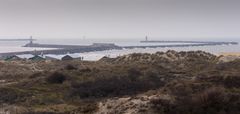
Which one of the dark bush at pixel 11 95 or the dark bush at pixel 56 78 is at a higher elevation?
the dark bush at pixel 56 78

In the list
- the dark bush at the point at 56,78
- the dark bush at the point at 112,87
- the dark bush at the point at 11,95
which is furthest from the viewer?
the dark bush at the point at 56,78

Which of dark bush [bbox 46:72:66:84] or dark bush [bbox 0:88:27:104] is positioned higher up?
dark bush [bbox 46:72:66:84]

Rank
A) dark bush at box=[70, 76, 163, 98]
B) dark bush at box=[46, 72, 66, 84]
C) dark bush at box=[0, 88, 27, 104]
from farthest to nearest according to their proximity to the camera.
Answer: dark bush at box=[46, 72, 66, 84] < dark bush at box=[70, 76, 163, 98] < dark bush at box=[0, 88, 27, 104]

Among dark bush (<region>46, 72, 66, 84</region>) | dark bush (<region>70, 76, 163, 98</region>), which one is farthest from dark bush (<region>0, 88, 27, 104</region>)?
dark bush (<region>46, 72, 66, 84</region>)

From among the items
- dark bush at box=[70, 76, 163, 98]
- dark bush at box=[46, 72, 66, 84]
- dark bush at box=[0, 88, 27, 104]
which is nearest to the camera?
dark bush at box=[0, 88, 27, 104]

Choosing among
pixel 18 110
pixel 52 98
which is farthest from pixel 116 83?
Answer: pixel 18 110

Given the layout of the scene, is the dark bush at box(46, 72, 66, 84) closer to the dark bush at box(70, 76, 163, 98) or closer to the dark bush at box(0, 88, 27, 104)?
the dark bush at box(70, 76, 163, 98)

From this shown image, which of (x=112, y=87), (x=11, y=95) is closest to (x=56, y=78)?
(x=112, y=87)

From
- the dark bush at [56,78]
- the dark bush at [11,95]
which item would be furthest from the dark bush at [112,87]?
the dark bush at [11,95]

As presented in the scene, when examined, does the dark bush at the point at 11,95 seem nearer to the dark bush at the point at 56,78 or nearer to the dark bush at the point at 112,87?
the dark bush at the point at 112,87

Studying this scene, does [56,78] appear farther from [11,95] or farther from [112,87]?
[11,95]

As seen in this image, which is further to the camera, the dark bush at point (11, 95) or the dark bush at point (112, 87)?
the dark bush at point (112, 87)

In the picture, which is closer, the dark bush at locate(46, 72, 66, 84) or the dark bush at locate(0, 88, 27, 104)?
the dark bush at locate(0, 88, 27, 104)

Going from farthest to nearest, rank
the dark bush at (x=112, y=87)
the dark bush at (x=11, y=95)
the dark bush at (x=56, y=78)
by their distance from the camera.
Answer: the dark bush at (x=56, y=78), the dark bush at (x=112, y=87), the dark bush at (x=11, y=95)
